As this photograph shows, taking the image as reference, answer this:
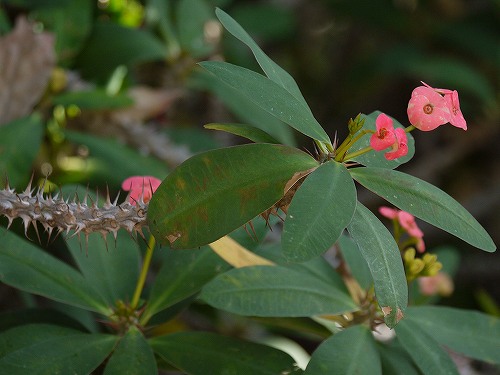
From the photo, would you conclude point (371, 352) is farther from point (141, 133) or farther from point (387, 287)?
point (141, 133)

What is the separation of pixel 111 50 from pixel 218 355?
2.25ft

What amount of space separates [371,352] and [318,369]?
0.26ft

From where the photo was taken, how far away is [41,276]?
82cm

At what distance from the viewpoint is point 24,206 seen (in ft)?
2.32

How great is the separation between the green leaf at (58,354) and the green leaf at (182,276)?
0.22 feet

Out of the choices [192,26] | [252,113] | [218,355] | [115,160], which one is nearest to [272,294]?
[218,355]

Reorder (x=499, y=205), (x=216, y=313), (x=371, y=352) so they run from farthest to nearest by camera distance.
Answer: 1. (x=499, y=205)
2. (x=216, y=313)
3. (x=371, y=352)

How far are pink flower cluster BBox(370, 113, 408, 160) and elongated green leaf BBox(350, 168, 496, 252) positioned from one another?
0.08 ft

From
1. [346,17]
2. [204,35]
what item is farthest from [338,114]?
[204,35]

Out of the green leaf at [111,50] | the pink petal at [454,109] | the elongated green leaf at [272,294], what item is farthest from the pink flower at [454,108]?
the green leaf at [111,50]

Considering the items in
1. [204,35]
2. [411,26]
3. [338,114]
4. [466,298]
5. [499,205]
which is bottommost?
[466,298]

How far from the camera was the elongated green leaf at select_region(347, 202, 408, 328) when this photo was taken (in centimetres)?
66

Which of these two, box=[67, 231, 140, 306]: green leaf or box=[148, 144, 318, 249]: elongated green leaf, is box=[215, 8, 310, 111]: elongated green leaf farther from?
box=[67, 231, 140, 306]: green leaf

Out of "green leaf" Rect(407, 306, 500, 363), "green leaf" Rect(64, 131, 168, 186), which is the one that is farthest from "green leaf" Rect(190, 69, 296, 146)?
"green leaf" Rect(407, 306, 500, 363)
